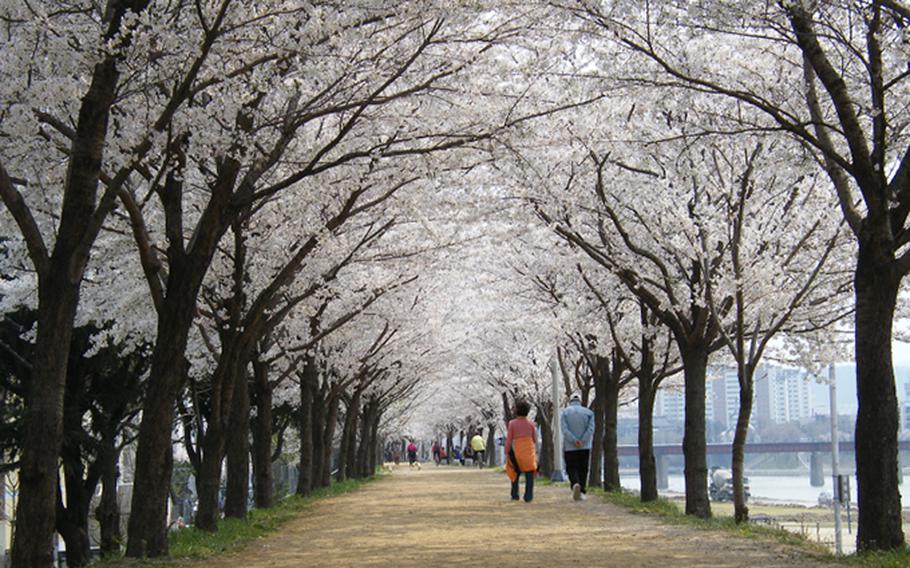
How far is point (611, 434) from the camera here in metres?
24.1

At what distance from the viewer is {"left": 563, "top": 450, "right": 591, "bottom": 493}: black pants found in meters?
18.8

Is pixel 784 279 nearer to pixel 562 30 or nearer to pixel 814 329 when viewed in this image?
pixel 814 329

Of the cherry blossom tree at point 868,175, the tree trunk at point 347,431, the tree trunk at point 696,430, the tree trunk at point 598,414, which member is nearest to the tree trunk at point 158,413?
the cherry blossom tree at point 868,175

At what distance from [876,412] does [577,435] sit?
9185 millimetres

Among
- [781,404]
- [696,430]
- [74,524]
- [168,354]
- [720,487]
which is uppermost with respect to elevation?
[781,404]

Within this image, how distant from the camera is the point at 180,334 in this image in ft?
35.2

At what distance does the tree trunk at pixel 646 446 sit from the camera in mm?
19391

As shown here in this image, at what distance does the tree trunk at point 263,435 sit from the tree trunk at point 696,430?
7245 millimetres

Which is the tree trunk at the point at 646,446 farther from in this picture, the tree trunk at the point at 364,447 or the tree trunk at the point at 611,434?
the tree trunk at the point at 364,447

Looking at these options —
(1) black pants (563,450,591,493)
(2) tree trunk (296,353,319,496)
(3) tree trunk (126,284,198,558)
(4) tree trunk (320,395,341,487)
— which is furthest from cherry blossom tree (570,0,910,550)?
(4) tree trunk (320,395,341,487)

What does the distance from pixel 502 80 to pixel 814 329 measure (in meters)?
9.32

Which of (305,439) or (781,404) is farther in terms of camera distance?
(781,404)

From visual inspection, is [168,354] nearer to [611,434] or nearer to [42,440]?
[42,440]

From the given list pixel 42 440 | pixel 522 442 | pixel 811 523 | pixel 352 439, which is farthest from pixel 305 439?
pixel 42 440
